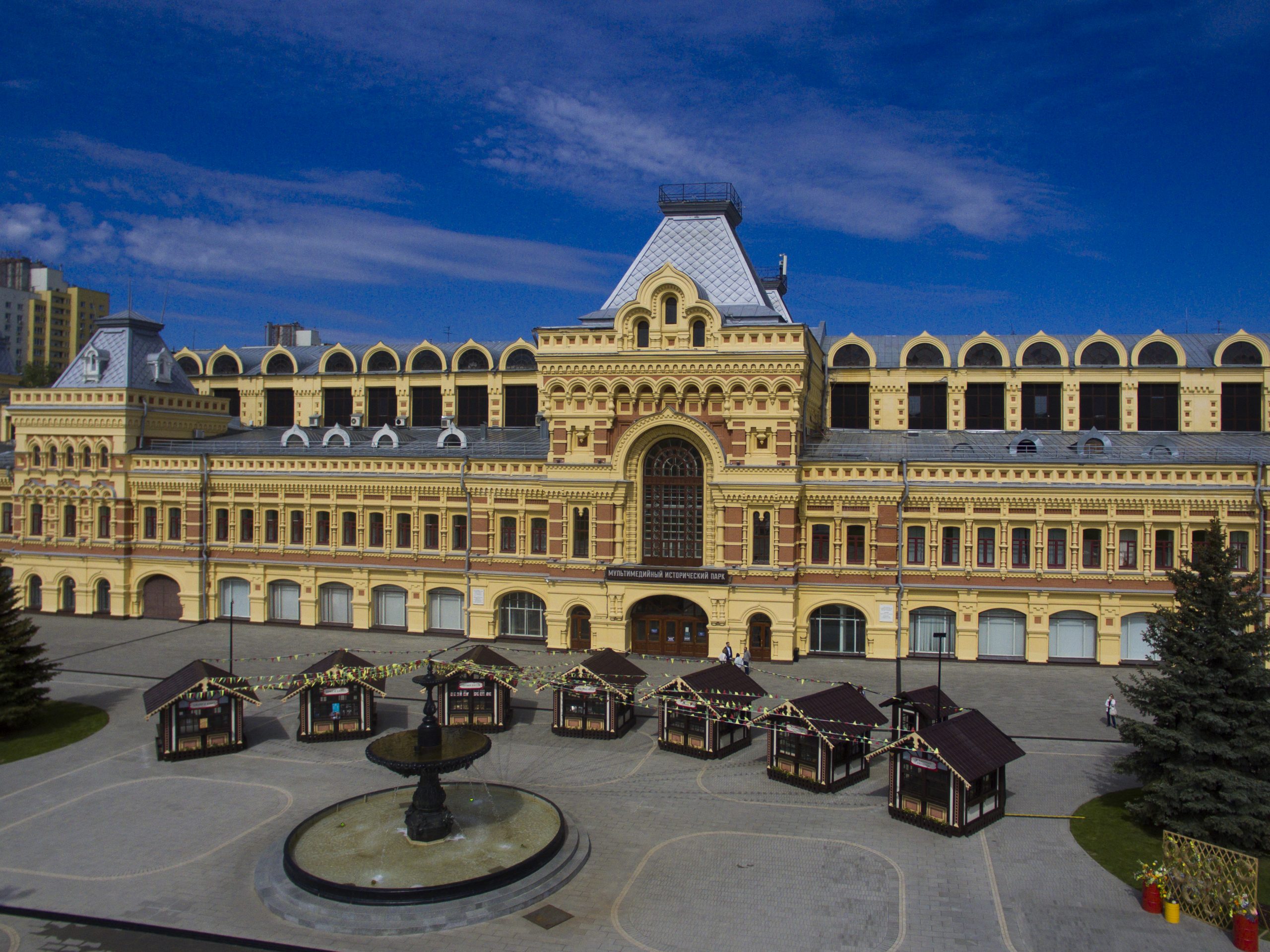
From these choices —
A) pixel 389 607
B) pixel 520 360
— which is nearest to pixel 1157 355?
pixel 520 360

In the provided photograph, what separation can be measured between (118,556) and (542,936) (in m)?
41.2

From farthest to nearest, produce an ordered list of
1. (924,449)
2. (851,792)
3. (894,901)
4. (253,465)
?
(253,465)
(924,449)
(851,792)
(894,901)

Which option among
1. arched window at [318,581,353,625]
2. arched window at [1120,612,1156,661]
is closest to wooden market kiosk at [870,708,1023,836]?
arched window at [1120,612,1156,661]

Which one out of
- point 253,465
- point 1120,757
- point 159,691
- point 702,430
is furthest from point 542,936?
point 253,465

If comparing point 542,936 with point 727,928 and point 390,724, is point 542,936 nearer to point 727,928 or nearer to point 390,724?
point 727,928

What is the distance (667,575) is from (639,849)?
19845 mm

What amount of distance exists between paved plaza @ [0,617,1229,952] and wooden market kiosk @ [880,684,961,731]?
2045 millimetres

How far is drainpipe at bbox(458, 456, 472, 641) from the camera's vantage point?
46594 millimetres

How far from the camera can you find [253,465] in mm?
49781

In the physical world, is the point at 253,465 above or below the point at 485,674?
above

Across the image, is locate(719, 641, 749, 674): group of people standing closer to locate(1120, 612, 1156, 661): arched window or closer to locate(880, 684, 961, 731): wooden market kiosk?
locate(880, 684, 961, 731): wooden market kiosk

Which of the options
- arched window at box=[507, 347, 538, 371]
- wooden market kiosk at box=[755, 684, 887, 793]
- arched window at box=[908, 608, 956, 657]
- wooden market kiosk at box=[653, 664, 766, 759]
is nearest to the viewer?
wooden market kiosk at box=[755, 684, 887, 793]

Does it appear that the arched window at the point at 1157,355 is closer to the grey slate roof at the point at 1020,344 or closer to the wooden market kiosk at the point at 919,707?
the grey slate roof at the point at 1020,344

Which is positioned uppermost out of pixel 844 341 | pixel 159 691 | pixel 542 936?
pixel 844 341
